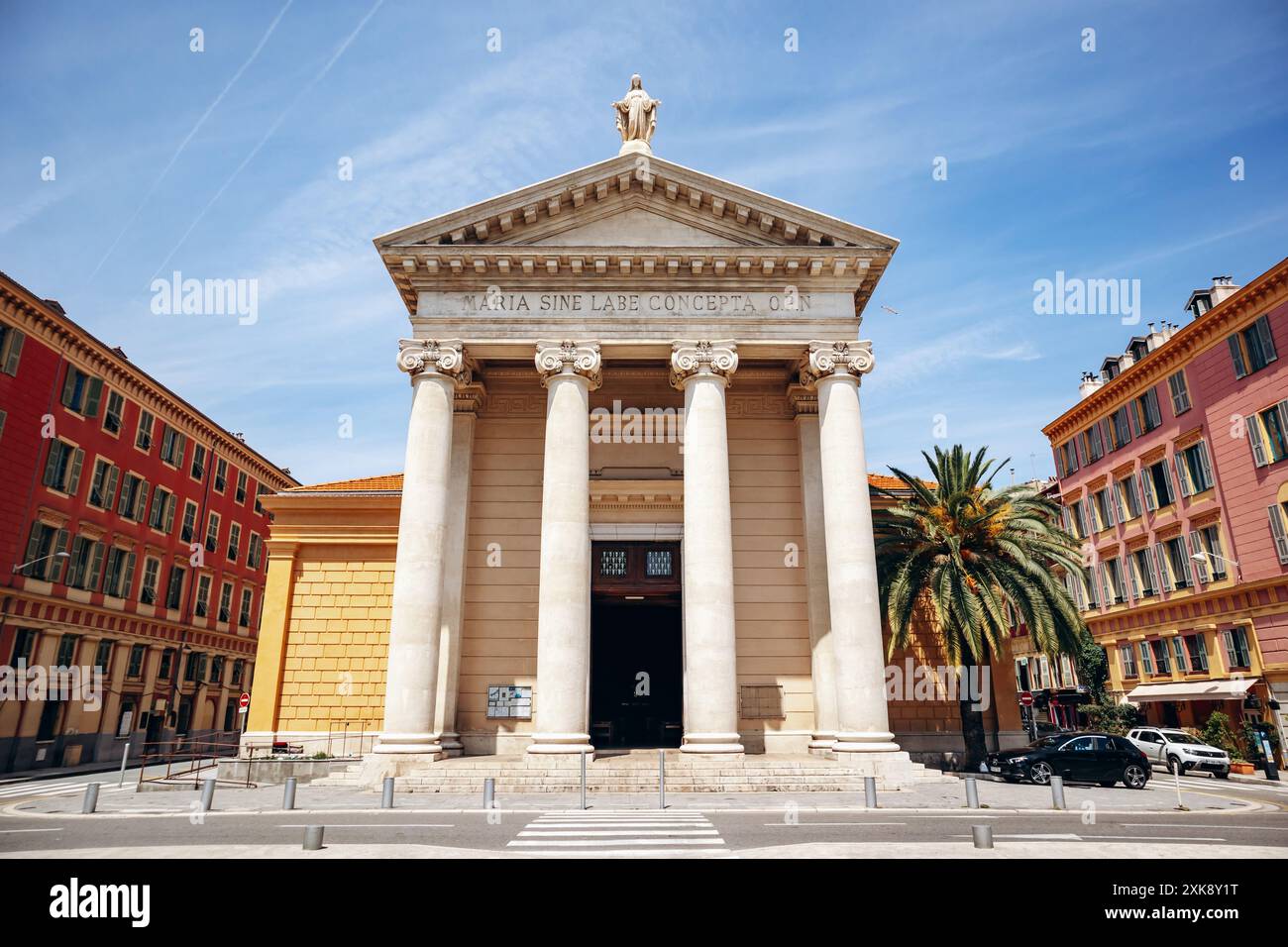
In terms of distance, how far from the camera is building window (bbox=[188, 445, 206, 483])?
45.9 m

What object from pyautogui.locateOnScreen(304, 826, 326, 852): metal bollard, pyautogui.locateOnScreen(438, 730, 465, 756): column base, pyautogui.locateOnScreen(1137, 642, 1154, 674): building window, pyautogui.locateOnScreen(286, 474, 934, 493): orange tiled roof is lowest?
pyautogui.locateOnScreen(304, 826, 326, 852): metal bollard

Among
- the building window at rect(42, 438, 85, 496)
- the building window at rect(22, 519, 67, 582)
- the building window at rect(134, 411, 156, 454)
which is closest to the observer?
the building window at rect(22, 519, 67, 582)

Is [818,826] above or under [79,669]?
under

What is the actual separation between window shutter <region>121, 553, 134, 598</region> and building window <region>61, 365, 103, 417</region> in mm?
7416

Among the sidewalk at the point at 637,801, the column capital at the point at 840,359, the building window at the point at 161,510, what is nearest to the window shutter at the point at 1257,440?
the sidewalk at the point at 637,801

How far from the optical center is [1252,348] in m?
32.6

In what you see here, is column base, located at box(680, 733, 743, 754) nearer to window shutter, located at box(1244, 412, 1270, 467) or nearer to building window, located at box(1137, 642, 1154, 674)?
window shutter, located at box(1244, 412, 1270, 467)

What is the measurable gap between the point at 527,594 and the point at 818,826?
45.0 feet

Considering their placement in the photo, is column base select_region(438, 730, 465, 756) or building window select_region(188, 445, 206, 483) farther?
building window select_region(188, 445, 206, 483)

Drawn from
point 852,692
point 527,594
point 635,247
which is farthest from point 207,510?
point 852,692

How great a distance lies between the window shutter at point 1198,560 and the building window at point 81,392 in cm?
5170

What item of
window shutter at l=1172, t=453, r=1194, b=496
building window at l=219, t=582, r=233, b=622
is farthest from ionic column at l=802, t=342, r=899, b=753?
building window at l=219, t=582, r=233, b=622
